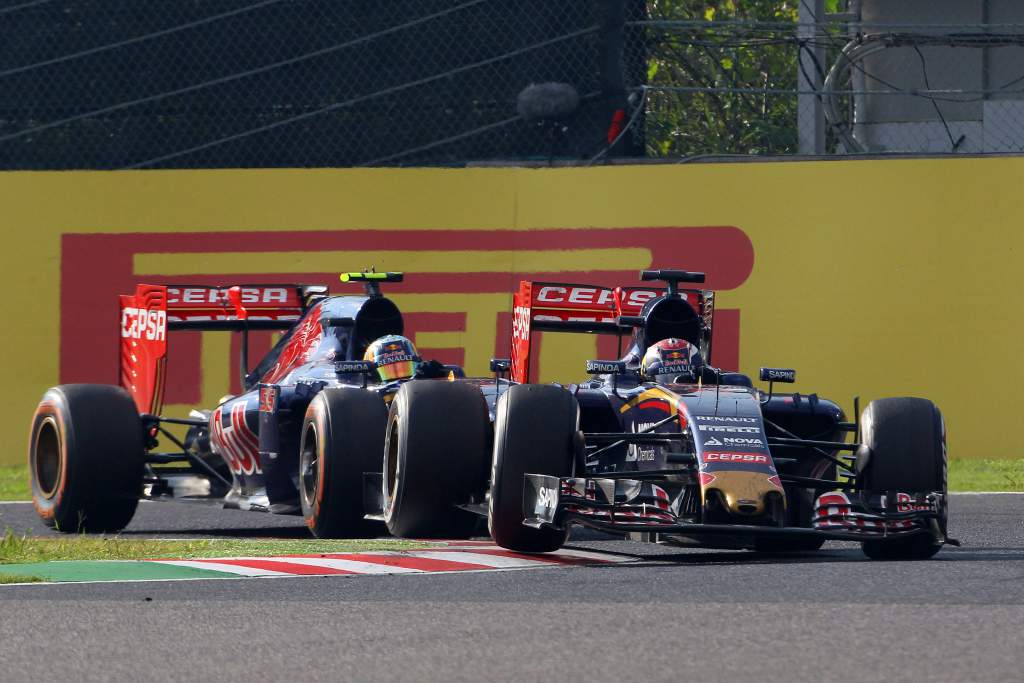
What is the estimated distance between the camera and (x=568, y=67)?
16.5m

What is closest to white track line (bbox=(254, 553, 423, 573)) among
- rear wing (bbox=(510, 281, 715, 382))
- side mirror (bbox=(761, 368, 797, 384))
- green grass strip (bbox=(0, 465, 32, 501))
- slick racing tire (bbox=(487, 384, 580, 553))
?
slick racing tire (bbox=(487, 384, 580, 553))

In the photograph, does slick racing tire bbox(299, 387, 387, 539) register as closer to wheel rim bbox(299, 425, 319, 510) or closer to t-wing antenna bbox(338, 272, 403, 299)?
wheel rim bbox(299, 425, 319, 510)

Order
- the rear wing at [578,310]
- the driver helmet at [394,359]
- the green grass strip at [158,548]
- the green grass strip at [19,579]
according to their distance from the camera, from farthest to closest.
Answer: the driver helmet at [394,359] < the rear wing at [578,310] < the green grass strip at [158,548] < the green grass strip at [19,579]

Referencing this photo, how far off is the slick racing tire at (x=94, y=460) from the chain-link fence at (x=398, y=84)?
18.1 feet

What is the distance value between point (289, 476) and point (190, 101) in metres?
6.40

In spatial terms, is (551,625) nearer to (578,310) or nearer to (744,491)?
(744,491)

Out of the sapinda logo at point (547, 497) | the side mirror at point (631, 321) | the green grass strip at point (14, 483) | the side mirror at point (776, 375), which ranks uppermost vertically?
the side mirror at point (631, 321)

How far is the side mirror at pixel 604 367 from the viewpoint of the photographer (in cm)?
1010

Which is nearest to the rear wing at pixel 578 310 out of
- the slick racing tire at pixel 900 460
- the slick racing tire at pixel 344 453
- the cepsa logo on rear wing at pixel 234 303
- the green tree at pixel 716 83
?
the slick racing tire at pixel 344 453

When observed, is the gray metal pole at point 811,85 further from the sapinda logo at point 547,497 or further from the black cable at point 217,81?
the sapinda logo at point 547,497

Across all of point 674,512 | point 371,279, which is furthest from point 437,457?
point 371,279

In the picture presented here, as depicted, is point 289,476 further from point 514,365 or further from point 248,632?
point 248,632

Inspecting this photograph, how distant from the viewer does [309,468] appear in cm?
1070

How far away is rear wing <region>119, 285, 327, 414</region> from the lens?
40.4 ft
